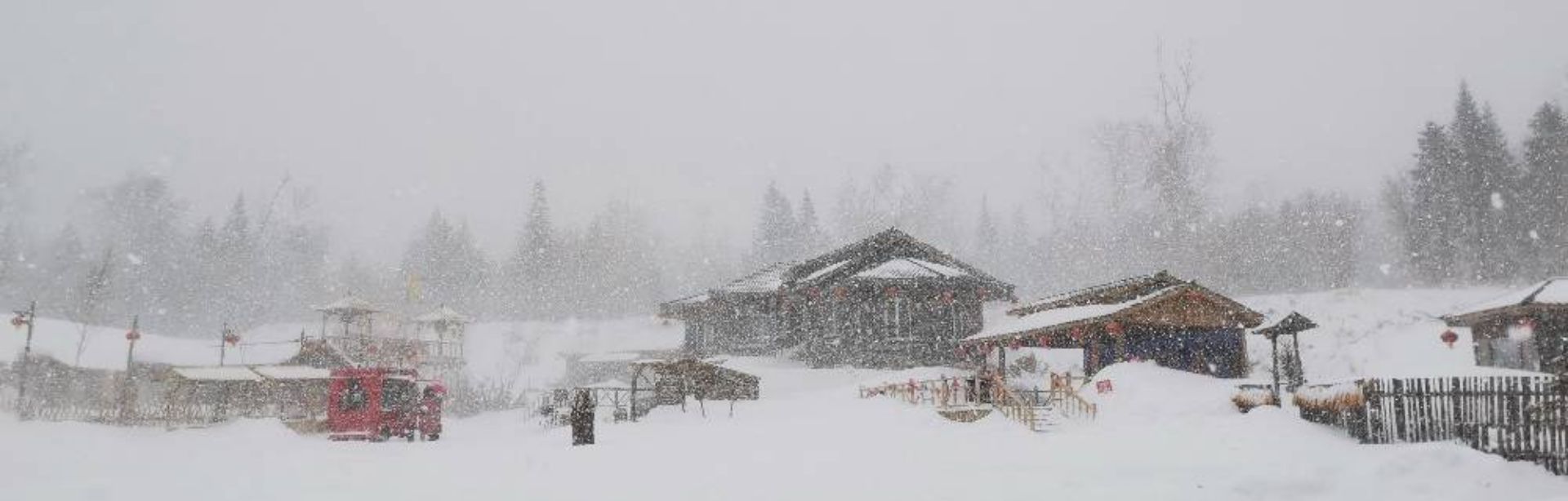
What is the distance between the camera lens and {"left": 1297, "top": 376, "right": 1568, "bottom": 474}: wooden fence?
12.9 metres

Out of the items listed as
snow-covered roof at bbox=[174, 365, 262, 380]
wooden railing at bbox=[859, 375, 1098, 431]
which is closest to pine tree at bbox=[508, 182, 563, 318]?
snow-covered roof at bbox=[174, 365, 262, 380]

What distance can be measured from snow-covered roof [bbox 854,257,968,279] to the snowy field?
9.14 metres

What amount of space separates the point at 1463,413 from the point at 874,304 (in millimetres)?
23916

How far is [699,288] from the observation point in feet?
336

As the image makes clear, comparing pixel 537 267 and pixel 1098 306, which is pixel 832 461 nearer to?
pixel 1098 306

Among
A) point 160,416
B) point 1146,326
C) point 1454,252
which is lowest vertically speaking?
point 160,416

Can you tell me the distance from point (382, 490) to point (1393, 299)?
48924 millimetres

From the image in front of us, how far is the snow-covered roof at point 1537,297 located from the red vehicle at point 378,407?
32771 millimetres

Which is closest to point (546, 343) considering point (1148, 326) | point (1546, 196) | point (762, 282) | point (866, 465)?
point (762, 282)

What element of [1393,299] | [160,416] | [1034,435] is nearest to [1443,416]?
[1034,435]

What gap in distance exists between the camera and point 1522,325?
25.6 m

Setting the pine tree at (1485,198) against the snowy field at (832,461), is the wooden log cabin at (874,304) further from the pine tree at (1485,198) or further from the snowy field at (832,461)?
the pine tree at (1485,198)

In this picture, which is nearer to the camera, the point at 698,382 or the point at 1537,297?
the point at 1537,297

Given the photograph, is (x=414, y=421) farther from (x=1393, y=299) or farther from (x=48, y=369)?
(x=1393, y=299)
